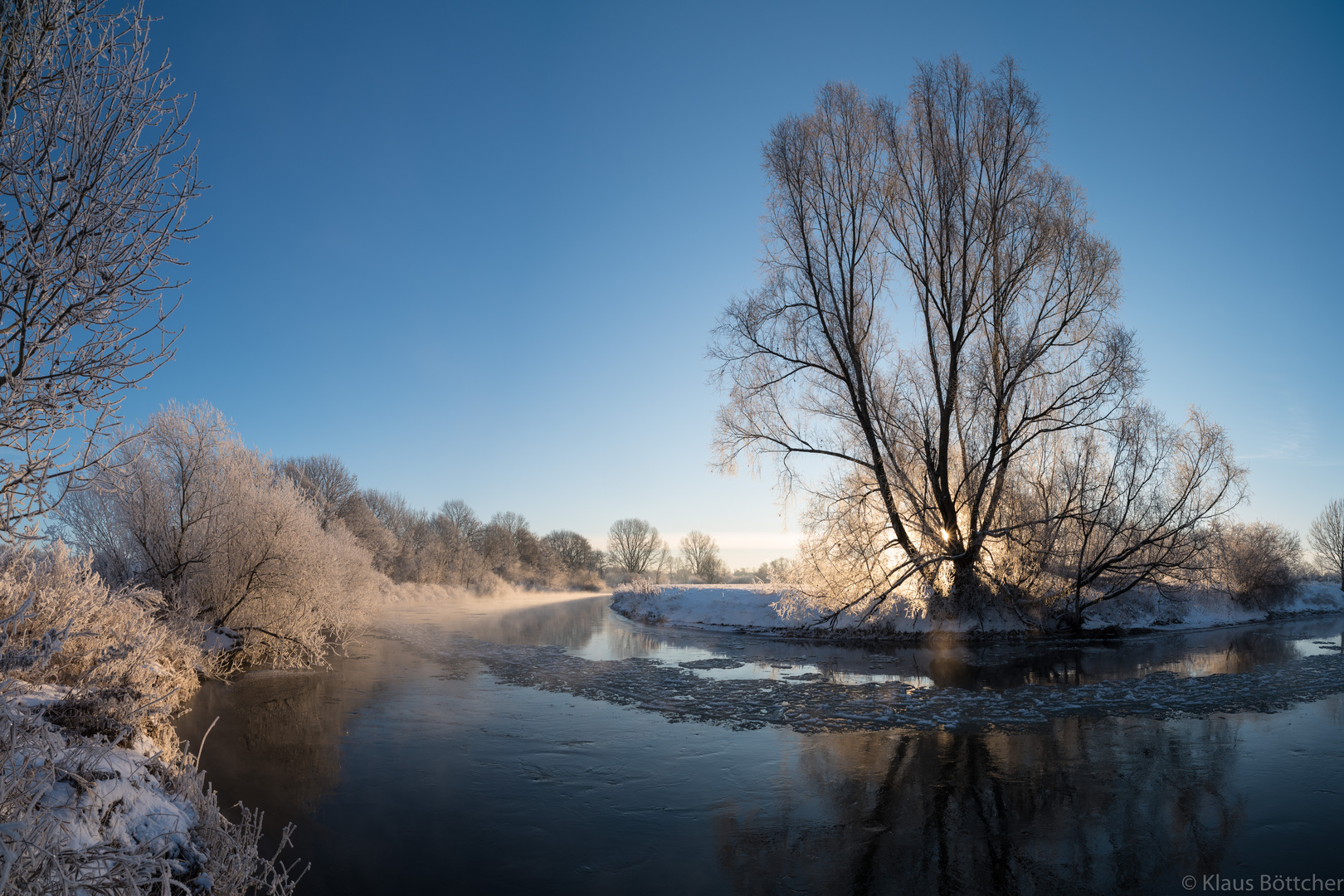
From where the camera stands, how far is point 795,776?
6246 millimetres

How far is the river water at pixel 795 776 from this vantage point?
4.41 metres

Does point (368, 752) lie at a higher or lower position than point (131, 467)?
lower

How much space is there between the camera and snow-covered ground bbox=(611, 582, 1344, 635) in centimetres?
1723

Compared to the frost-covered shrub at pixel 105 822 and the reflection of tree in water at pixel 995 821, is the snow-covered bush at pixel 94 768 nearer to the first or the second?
the frost-covered shrub at pixel 105 822

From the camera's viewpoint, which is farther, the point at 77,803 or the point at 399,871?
the point at 399,871

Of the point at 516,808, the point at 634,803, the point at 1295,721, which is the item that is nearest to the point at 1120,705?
the point at 1295,721

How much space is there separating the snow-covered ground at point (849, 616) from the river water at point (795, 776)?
4.65 meters

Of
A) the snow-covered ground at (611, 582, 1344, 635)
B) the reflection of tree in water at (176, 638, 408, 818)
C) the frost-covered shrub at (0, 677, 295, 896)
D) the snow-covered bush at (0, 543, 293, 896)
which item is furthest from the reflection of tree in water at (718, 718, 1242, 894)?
the snow-covered ground at (611, 582, 1344, 635)

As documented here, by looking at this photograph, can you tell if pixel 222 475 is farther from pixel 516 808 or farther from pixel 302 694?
pixel 516 808

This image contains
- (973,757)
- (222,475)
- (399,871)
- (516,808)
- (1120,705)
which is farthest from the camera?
(222,475)

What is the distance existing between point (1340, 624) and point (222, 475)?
36079 millimetres

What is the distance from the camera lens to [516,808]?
18.5 ft

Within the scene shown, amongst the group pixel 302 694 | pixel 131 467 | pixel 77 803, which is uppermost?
pixel 131 467

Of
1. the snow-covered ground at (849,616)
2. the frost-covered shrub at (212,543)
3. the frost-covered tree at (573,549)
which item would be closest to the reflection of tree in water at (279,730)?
the frost-covered shrub at (212,543)
